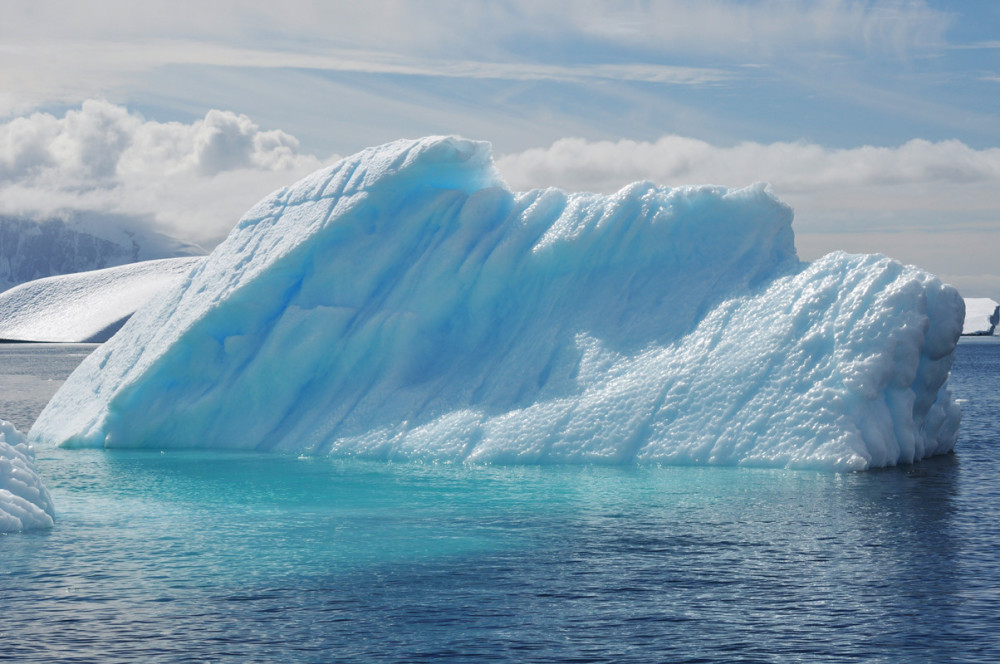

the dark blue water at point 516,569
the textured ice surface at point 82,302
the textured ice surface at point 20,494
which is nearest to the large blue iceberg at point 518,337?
the dark blue water at point 516,569

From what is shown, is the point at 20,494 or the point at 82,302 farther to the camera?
the point at 82,302

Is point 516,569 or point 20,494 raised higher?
point 20,494

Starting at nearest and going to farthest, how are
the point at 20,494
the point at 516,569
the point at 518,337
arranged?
the point at 516,569, the point at 20,494, the point at 518,337

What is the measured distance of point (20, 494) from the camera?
12633 mm

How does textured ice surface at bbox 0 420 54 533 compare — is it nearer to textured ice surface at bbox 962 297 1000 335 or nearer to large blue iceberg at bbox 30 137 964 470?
large blue iceberg at bbox 30 137 964 470

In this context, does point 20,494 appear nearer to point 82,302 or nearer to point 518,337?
point 518,337

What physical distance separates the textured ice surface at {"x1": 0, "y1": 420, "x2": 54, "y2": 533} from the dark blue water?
0.32 meters

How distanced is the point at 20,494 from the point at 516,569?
6.28 m

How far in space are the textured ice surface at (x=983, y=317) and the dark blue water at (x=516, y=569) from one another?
9515 centimetres

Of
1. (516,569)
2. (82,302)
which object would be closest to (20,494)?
(516,569)

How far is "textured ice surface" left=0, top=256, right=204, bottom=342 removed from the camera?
341 feet

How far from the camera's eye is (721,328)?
18.0 metres

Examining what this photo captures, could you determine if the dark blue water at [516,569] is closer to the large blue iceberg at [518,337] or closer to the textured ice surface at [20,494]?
the textured ice surface at [20,494]

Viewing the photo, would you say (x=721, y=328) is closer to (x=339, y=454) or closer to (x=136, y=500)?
(x=339, y=454)
